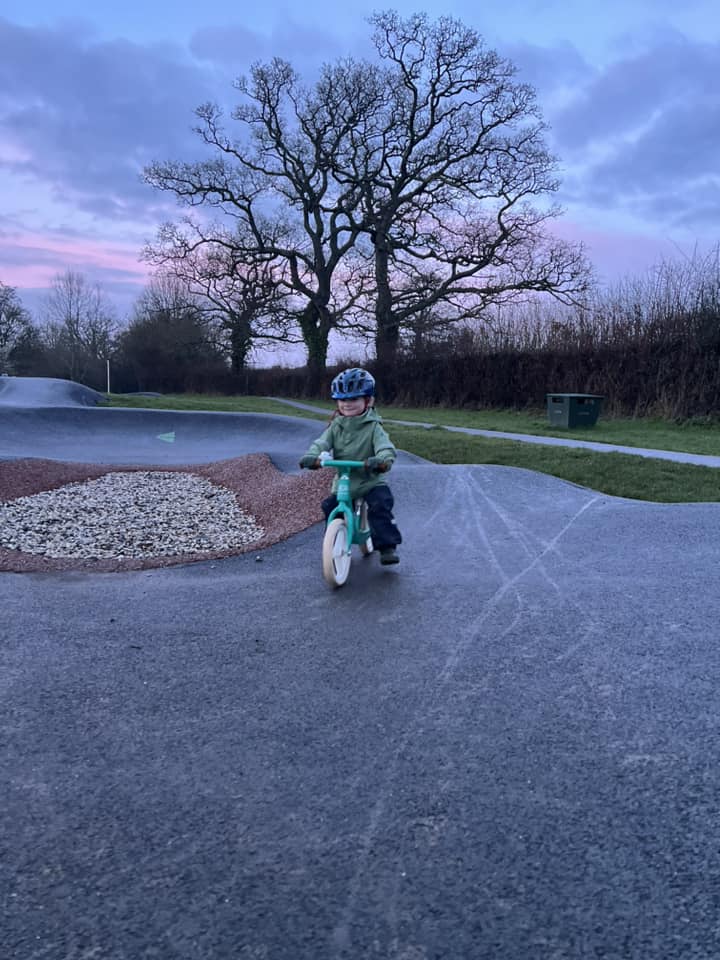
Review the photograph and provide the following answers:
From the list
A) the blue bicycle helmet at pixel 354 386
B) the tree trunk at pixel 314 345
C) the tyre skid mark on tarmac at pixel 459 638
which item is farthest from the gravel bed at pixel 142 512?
the tree trunk at pixel 314 345

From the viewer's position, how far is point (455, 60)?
30.2m

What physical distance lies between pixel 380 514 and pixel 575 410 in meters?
12.2

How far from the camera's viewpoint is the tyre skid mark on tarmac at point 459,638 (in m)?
2.01

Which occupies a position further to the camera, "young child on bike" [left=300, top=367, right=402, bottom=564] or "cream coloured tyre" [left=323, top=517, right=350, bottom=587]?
"young child on bike" [left=300, top=367, right=402, bottom=564]

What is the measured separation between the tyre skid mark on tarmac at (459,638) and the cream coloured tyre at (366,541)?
0.97 m

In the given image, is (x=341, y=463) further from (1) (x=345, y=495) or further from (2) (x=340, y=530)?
(2) (x=340, y=530)

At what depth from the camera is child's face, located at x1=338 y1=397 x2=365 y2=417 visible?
549 cm

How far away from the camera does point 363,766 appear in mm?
2760

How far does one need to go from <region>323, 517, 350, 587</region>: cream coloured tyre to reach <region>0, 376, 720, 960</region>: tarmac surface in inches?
6.1

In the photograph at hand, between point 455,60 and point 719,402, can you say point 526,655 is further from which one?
point 455,60

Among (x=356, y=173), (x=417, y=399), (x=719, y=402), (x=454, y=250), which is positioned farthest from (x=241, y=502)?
(x=356, y=173)

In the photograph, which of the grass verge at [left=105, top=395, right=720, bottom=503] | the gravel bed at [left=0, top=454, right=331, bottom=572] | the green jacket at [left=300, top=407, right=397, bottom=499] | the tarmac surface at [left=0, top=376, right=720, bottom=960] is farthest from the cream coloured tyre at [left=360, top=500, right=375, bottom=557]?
the grass verge at [left=105, top=395, right=720, bottom=503]

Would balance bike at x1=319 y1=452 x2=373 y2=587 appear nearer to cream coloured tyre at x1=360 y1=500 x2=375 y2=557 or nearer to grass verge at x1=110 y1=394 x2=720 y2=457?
cream coloured tyre at x1=360 y1=500 x2=375 y2=557

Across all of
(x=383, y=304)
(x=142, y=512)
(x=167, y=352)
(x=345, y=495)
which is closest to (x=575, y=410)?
(x=142, y=512)
